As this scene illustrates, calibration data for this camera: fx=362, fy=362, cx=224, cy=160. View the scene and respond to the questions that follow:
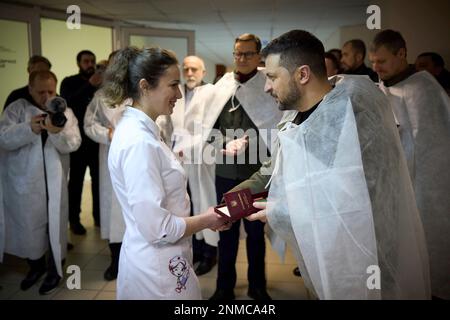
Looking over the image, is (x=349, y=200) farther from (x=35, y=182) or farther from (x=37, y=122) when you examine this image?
(x=35, y=182)

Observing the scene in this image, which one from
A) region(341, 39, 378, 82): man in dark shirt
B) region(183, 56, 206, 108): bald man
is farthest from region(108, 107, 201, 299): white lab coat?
region(341, 39, 378, 82): man in dark shirt

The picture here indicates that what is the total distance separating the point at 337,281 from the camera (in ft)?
3.13

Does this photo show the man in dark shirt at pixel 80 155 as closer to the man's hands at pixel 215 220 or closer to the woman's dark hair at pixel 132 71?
the woman's dark hair at pixel 132 71

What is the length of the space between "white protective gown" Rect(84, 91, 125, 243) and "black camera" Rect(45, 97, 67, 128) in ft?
1.15

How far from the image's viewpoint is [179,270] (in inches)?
46.7

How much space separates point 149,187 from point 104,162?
1.72 meters

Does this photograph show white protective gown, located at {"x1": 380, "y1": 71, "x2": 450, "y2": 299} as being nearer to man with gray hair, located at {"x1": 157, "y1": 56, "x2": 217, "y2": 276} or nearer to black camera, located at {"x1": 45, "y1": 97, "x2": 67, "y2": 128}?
man with gray hair, located at {"x1": 157, "y1": 56, "x2": 217, "y2": 276}

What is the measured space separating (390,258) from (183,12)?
13.2 feet

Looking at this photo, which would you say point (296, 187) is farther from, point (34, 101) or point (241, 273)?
point (34, 101)

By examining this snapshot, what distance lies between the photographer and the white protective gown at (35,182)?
2303 millimetres

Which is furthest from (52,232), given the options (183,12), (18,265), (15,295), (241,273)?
(183,12)

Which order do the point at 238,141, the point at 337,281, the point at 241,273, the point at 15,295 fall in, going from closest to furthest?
the point at 337,281 → the point at 238,141 → the point at 15,295 → the point at 241,273

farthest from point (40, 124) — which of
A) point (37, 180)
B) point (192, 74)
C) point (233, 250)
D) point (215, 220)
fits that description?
point (215, 220)

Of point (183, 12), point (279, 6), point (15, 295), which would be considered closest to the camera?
point (15, 295)
